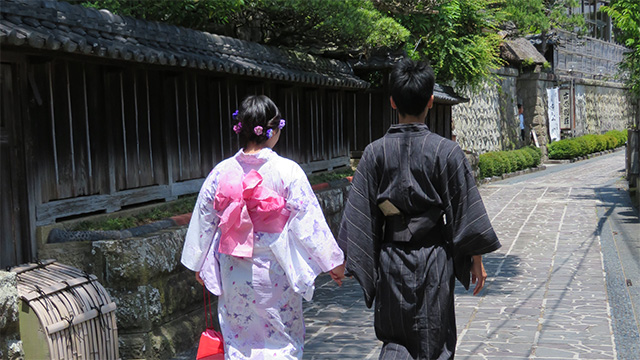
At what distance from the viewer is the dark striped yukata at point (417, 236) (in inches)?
165

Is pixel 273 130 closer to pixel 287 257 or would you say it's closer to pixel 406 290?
pixel 287 257

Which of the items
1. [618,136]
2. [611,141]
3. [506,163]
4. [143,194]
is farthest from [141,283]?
[618,136]

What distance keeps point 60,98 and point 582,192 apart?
18.6m

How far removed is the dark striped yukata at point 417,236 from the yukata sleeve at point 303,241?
503mm

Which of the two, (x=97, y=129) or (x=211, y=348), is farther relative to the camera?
(x=97, y=129)

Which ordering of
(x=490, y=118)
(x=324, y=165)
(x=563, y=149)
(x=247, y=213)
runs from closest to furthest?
(x=247, y=213) → (x=324, y=165) → (x=490, y=118) → (x=563, y=149)

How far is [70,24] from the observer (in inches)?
234

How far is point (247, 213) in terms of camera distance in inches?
188

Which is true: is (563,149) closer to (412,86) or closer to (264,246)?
(264,246)

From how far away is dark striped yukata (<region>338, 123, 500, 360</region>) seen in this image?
165 inches

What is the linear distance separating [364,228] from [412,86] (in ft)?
2.95

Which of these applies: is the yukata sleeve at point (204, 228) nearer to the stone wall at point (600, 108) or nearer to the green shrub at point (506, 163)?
the green shrub at point (506, 163)

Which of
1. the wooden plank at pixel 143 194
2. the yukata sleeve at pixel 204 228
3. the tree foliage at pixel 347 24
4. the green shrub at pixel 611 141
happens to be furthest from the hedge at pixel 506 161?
the yukata sleeve at pixel 204 228

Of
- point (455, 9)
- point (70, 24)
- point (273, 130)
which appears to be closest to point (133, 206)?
point (70, 24)
